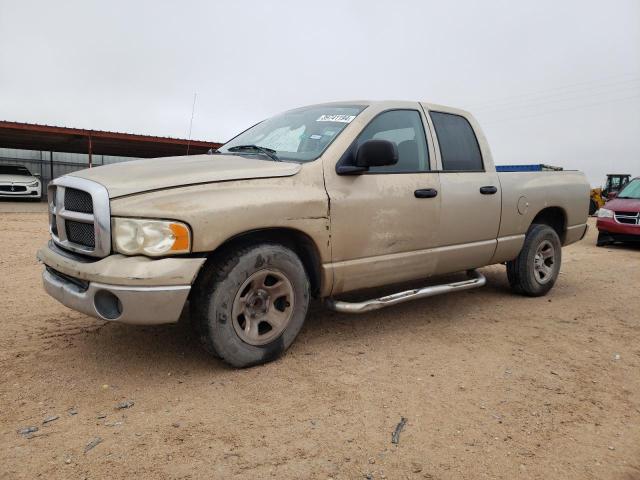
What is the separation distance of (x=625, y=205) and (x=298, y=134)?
375 inches

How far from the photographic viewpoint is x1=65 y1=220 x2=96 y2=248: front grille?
120 inches

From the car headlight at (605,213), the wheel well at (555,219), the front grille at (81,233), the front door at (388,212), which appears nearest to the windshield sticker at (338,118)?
the front door at (388,212)

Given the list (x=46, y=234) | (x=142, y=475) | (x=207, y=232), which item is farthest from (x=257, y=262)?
(x=46, y=234)

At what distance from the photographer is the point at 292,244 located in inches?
140

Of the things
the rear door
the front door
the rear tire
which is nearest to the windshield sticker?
the front door

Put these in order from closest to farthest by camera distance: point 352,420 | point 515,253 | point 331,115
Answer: point 352,420
point 331,115
point 515,253

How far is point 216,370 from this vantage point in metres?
3.30

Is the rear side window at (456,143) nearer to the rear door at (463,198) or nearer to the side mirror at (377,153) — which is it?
the rear door at (463,198)

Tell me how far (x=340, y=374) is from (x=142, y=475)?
A: 1.45 meters

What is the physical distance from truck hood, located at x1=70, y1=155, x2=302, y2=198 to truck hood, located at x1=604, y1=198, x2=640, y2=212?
9.72 m

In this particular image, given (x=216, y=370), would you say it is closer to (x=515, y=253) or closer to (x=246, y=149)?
(x=246, y=149)

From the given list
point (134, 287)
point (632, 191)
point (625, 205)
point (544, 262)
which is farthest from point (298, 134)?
point (632, 191)

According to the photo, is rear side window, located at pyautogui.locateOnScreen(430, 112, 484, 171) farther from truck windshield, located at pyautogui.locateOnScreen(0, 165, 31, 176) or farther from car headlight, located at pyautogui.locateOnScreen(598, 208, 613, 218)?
truck windshield, located at pyautogui.locateOnScreen(0, 165, 31, 176)

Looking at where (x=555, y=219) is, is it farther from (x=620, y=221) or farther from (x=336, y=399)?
(x=620, y=221)
